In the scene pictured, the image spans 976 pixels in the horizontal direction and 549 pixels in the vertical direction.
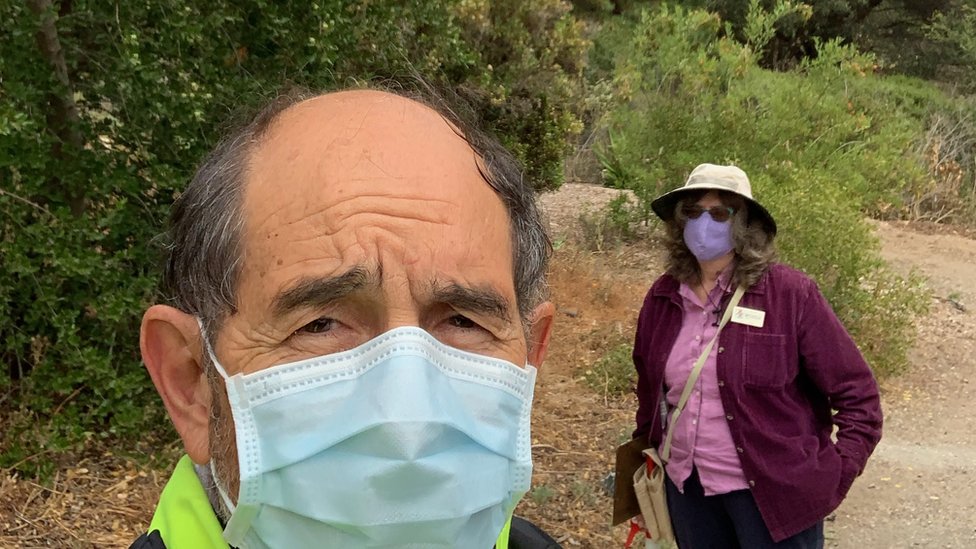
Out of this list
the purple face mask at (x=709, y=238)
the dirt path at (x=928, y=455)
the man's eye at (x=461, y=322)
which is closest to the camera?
the man's eye at (x=461, y=322)

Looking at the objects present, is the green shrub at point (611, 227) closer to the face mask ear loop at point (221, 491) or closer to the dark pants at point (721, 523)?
the dark pants at point (721, 523)

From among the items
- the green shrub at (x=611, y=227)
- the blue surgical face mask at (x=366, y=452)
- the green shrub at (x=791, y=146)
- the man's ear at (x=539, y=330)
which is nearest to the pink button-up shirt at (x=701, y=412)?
the man's ear at (x=539, y=330)

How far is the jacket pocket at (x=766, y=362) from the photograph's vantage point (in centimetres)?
298

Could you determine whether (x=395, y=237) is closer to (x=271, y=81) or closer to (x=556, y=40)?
(x=271, y=81)

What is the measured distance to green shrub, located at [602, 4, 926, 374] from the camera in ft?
24.1

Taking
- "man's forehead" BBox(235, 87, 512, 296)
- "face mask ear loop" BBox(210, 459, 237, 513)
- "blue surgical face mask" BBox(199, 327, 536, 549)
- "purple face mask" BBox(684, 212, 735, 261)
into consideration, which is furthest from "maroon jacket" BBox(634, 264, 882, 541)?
"face mask ear loop" BBox(210, 459, 237, 513)

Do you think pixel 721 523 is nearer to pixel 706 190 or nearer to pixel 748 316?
pixel 748 316

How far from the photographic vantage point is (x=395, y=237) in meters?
1.55

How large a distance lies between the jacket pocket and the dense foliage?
1.67m

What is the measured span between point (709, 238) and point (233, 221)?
2.21 metres

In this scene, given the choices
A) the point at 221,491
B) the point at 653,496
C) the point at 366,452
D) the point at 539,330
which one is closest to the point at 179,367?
the point at 221,491

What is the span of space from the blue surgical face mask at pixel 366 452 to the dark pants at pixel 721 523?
6.17ft

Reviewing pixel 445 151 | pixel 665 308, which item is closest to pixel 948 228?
pixel 665 308

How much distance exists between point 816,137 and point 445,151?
8.45 m
